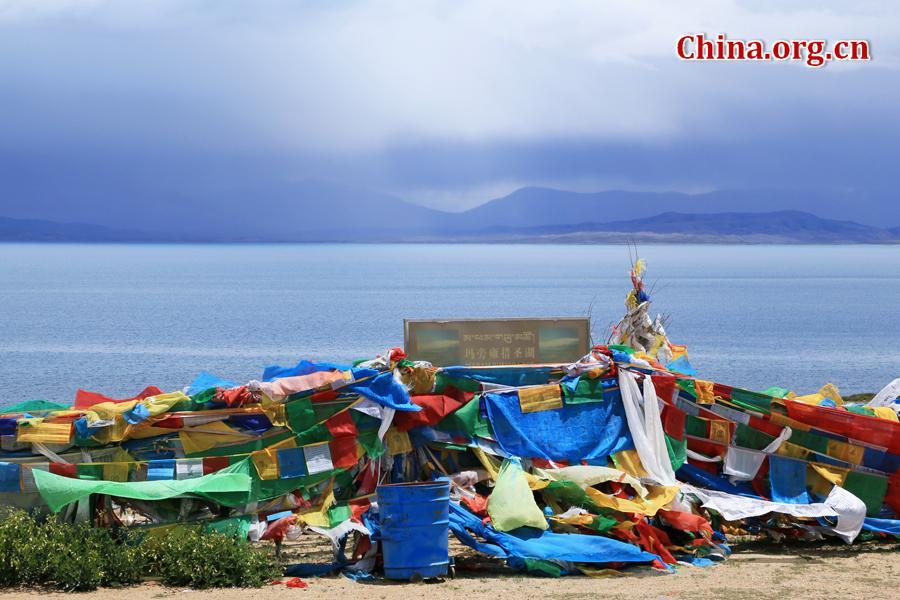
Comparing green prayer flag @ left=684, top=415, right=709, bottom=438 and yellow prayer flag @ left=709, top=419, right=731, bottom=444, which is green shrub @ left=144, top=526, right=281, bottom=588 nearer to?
green prayer flag @ left=684, top=415, right=709, bottom=438

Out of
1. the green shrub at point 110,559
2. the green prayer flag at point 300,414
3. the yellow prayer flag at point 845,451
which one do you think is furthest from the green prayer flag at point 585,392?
the green shrub at point 110,559

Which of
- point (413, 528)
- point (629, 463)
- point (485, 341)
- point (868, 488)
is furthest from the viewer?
point (485, 341)

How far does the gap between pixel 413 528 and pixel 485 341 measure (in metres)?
4.22

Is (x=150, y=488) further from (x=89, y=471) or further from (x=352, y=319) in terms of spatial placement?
(x=352, y=319)

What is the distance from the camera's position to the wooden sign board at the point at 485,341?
50.9 feet

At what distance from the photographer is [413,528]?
38.7ft

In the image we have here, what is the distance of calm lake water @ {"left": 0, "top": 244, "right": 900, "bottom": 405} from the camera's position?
5400 centimetres

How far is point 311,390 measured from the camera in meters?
13.2

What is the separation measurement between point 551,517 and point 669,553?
124 centimetres

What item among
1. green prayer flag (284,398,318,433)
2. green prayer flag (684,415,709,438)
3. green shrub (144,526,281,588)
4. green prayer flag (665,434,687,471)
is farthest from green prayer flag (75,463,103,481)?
green prayer flag (684,415,709,438)

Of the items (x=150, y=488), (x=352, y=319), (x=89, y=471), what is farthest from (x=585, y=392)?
(x=352, y=319)

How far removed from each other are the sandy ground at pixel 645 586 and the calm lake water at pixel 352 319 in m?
34.3

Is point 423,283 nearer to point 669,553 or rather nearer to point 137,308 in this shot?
point 137,308

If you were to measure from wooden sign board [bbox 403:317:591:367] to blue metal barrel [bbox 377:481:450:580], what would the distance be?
3810 millimetres
